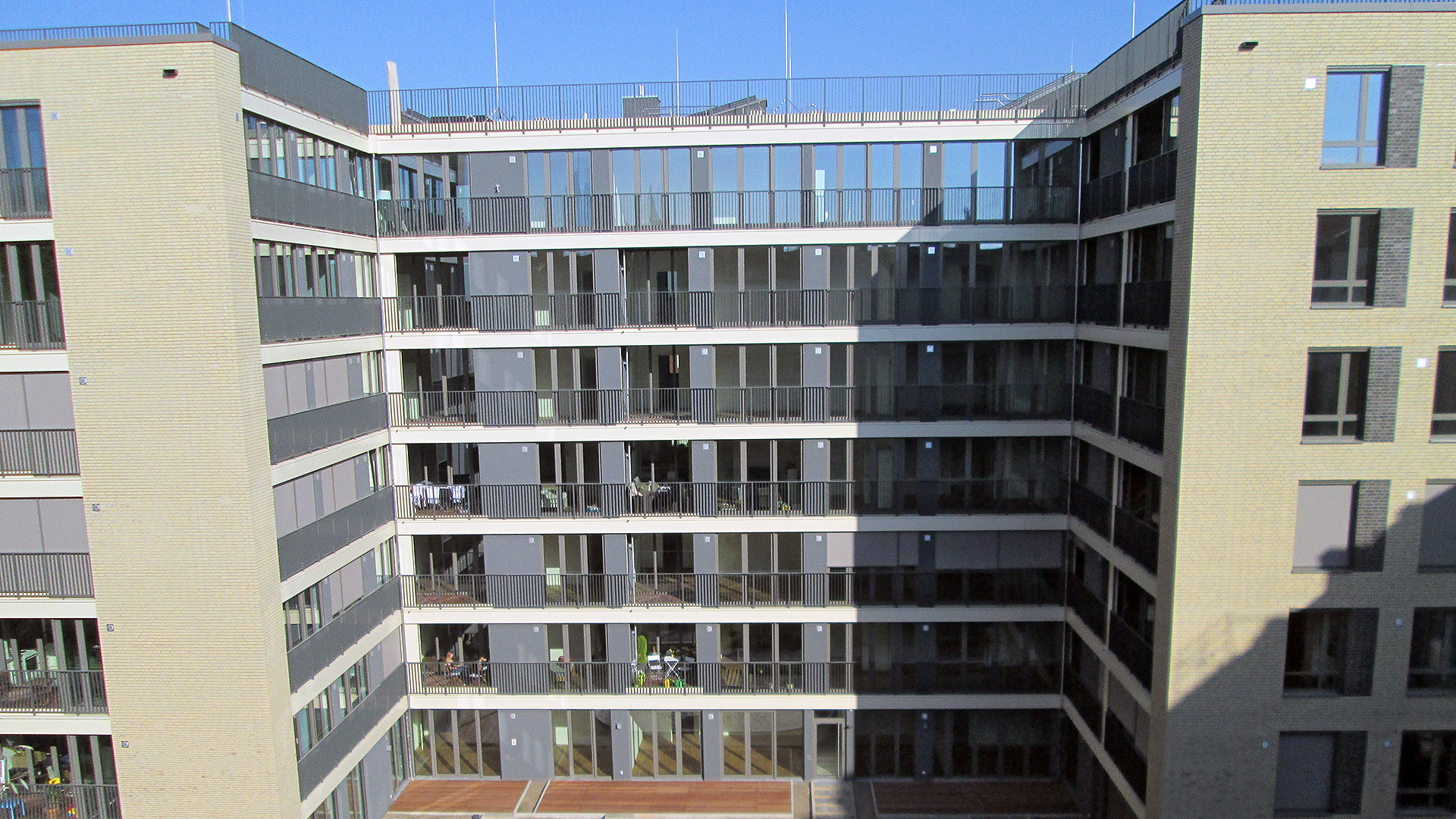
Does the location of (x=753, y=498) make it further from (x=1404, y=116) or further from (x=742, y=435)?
(x=1404, y=116)

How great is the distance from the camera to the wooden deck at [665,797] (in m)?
20.1

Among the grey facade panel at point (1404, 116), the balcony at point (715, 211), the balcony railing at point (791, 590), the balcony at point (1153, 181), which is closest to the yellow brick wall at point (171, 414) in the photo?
the balcony at point (715, 211)

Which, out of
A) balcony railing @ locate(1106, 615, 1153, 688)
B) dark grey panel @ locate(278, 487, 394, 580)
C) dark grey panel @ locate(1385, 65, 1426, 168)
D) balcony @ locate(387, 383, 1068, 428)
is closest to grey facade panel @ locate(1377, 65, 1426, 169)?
dark grey panel @ locate(1385, 65, 1426, 168)

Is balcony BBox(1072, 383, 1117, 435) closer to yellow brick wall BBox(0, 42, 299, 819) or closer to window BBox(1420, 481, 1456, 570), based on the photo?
window BBox(1420, 481, 1456, 570)

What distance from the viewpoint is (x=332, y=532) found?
17625mm

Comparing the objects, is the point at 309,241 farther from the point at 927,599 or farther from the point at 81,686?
the point at 927,599

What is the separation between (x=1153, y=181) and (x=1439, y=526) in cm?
730

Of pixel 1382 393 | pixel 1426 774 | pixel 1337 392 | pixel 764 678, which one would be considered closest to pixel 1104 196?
pixel 1337 392

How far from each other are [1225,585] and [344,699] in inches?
665

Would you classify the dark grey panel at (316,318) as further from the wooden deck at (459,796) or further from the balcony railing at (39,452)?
the wooden deck at (459,796)

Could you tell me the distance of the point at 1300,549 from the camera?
47.0 ft

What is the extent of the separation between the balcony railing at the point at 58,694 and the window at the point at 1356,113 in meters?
22.3

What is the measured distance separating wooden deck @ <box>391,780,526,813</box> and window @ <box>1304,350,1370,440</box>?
716 inches

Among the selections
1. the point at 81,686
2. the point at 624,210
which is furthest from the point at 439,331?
the point at 81,686
